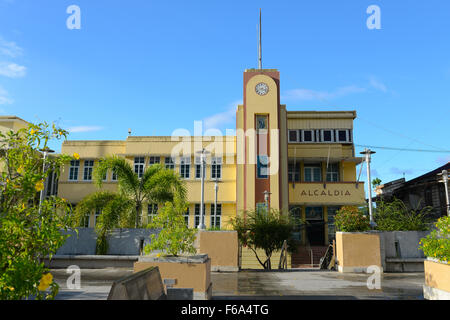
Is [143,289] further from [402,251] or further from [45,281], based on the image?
[402,251]

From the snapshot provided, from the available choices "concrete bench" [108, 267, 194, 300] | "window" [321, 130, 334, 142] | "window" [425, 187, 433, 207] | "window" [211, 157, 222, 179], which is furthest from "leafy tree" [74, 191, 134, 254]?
"window" [425, 187, 433, 207]

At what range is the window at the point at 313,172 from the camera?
33031mm

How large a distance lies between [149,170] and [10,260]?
18.3 meters

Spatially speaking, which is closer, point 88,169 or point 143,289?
point 143,289

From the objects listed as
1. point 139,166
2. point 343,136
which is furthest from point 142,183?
point 343,136

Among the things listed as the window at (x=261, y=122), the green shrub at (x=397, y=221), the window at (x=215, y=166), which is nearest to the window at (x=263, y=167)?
the window at (x=261, y=122)

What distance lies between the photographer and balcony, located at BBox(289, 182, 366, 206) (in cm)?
2953

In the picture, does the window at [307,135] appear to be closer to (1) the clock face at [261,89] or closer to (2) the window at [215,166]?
(1) the clock face at [261,89]

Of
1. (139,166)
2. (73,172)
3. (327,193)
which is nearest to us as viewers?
(327,193)

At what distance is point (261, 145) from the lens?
2870cm

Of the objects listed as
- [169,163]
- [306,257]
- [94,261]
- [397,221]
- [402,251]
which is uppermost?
[169,163]

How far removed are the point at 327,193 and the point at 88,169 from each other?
20.1 meters

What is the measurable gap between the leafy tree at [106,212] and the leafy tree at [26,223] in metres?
15.1
